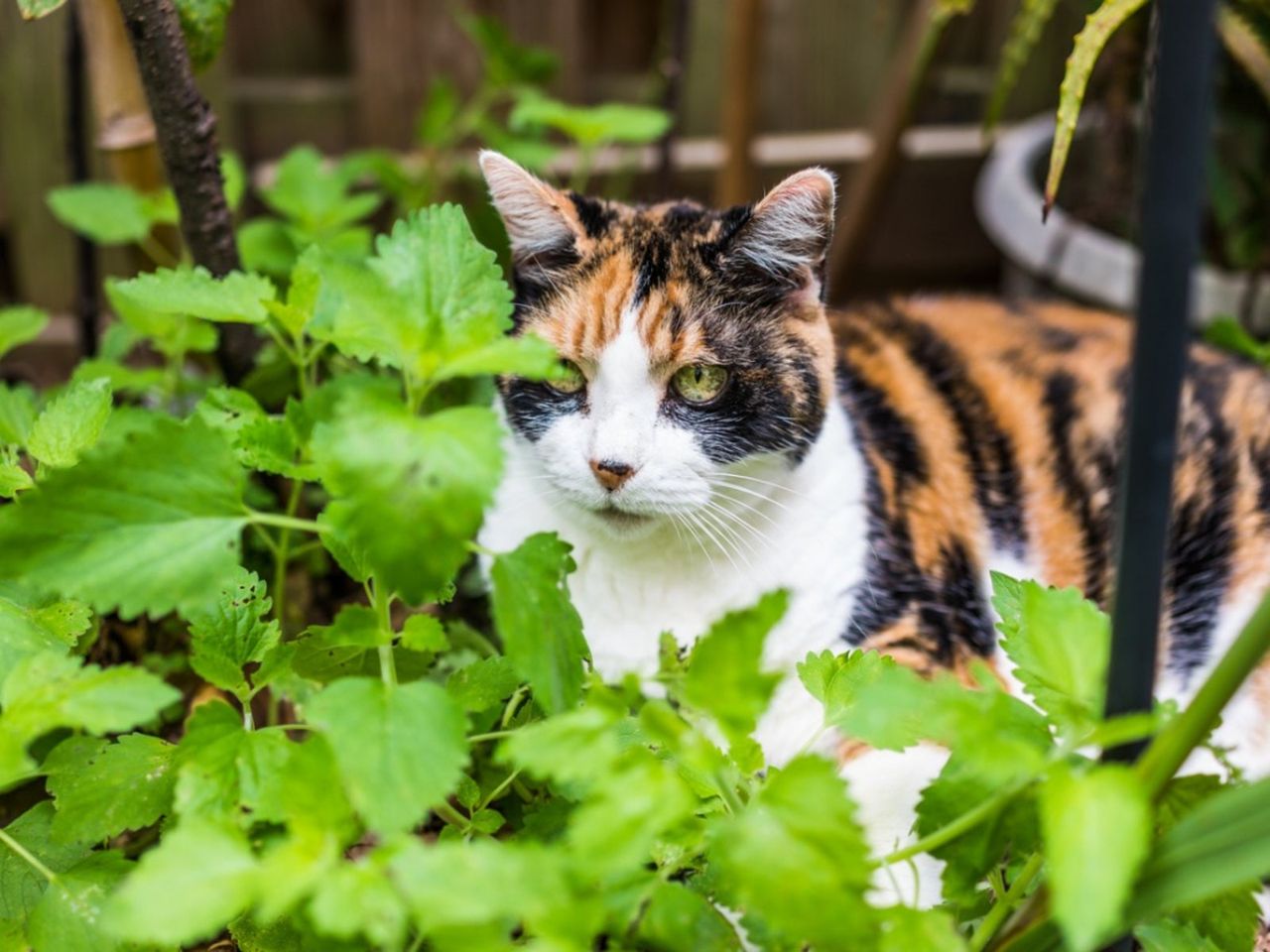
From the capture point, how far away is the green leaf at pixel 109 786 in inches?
48.0

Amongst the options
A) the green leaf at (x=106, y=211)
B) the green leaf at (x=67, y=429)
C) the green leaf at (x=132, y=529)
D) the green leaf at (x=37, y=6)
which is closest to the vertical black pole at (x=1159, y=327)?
the green leaf at (x=132, y=529)

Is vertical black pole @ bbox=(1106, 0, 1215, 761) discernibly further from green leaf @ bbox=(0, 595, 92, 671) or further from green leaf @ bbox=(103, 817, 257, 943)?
green leaf @ bbox=(0, 595, 92, 671)

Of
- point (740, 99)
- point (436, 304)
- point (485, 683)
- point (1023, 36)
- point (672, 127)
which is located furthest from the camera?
point (740, 99)

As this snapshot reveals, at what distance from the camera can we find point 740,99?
2953mm

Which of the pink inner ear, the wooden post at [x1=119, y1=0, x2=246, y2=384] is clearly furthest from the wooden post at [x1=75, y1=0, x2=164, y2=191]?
the pink inner ear

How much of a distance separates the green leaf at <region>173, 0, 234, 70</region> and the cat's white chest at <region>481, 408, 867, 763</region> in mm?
655

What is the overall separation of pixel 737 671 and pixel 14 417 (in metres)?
1.03

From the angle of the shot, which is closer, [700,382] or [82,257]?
[700,382]

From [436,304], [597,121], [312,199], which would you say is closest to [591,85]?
[597,121]

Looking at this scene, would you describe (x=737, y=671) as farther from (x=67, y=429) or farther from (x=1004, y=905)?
(x=67, y=429)

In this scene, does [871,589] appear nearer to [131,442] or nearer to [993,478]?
[993,478]

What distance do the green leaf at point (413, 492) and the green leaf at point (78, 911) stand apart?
52cm

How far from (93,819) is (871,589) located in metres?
0.96

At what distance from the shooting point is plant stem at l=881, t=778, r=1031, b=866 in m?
0.99
